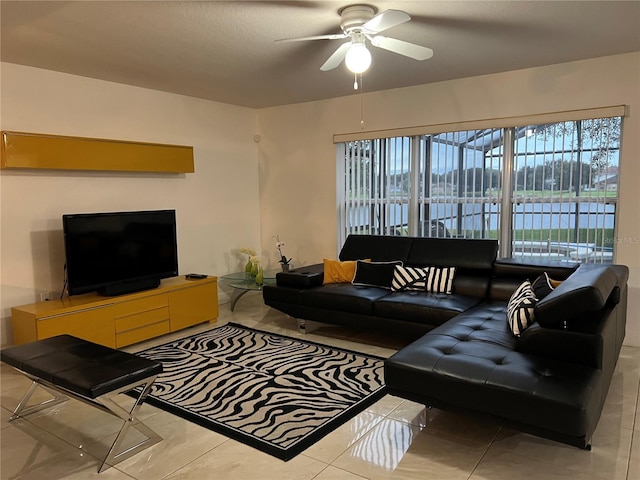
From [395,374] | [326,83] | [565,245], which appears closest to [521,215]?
[565,245]

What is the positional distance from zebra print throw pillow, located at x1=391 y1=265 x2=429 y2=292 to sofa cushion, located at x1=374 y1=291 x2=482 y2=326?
193 mm

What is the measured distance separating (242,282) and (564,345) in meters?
3.34

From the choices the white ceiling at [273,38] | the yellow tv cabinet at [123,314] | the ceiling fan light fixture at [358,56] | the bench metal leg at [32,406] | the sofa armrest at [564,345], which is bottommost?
the bench metal leg at [32,406]

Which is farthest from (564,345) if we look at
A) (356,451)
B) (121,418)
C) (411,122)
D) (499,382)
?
(411,122)

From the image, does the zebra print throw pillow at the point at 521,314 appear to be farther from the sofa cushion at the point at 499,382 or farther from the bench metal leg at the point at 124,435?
the bench metal leg at the point at 124,435

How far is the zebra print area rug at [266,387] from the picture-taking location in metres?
2.67

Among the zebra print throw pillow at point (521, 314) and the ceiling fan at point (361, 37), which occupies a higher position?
the ceiling fan at point (361, 37)

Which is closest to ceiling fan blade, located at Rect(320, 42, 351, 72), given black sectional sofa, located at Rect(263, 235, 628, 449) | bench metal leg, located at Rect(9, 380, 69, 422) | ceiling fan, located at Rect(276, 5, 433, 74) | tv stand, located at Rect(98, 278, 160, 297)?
ceiling fan, located at Rect(276, 5, 433, 74)

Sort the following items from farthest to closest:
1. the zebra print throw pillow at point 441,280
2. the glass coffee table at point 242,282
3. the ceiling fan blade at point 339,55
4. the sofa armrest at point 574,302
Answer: the glass coffee table at point 242,282 < the zebra print throw pillow at point 441,280 < the ceiling fan blade at point 339,55 < the sofa armrest at point 574,302

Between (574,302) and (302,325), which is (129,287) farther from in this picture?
(574,302)

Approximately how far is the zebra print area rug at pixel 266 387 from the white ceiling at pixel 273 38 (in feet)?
7.78

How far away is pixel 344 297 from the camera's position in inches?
161

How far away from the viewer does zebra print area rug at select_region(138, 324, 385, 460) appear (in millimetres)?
2671

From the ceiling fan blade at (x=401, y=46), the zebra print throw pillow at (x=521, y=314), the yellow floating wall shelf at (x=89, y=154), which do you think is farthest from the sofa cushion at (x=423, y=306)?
the yellow floating wall shelf at (x=89, y=154)
